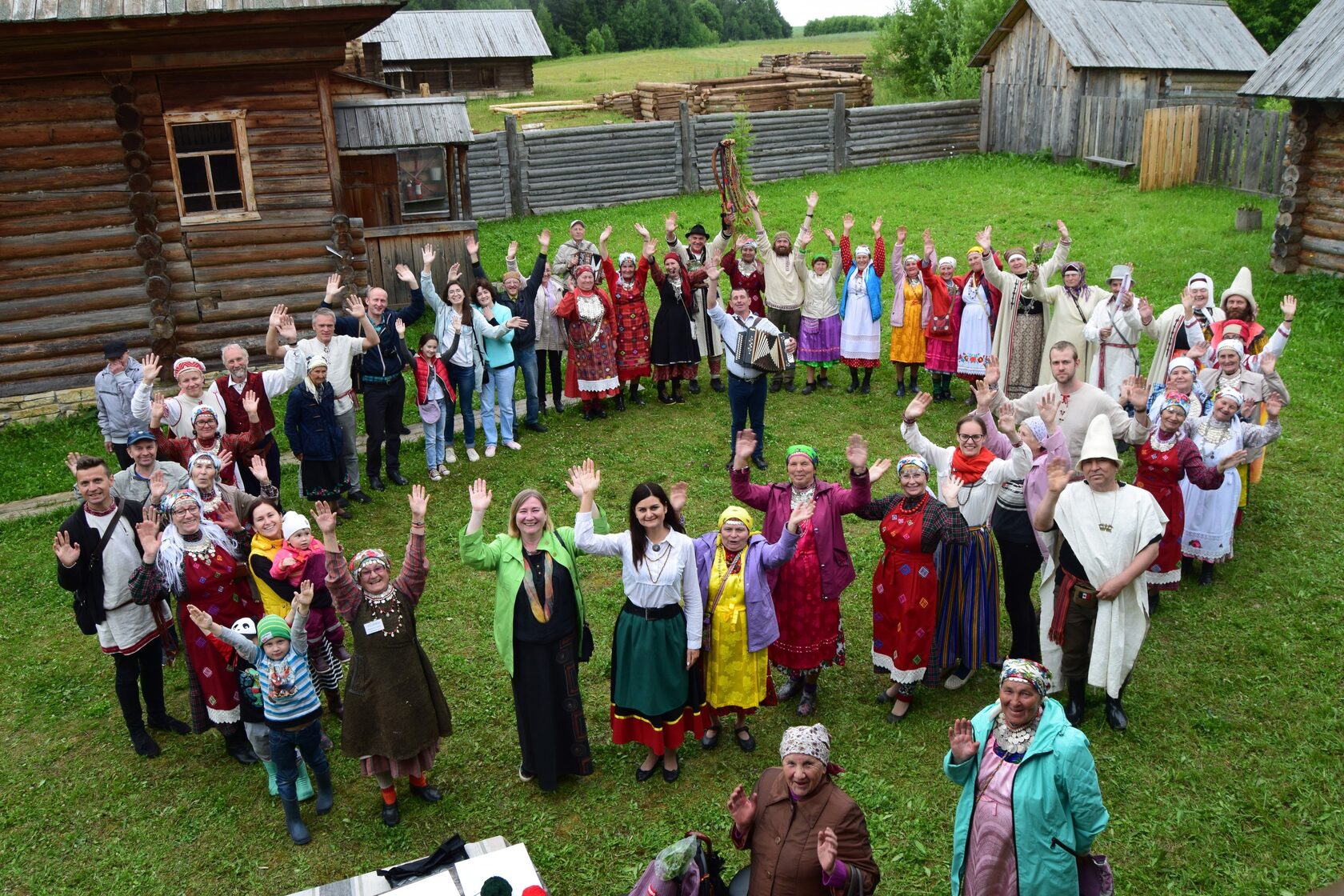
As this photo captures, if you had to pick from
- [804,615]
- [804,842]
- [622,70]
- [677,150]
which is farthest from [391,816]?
[622,70]

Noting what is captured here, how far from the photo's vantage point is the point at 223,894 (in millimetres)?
5559

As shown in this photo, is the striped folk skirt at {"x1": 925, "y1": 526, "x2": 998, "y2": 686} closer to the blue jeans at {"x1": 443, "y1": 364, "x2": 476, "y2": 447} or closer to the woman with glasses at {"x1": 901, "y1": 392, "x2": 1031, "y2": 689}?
the woman with glasses at {"x1": 901, "y1": 392, "x2": 1031, "y2": 689}

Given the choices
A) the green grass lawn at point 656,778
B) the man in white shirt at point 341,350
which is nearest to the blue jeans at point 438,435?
the green grass lawn at point 656,778

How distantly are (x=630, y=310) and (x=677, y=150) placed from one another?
41.8ft

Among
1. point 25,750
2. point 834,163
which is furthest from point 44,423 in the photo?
point 834,163

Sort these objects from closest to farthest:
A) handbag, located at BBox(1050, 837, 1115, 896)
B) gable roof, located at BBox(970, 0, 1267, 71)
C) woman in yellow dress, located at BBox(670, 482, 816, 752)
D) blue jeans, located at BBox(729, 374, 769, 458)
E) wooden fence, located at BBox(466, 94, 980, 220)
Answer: handbag, located at BBox(1050, 837, 1115, 896)
woman in yellow dress, located at BBox(670, 482, 816, 752)
blue jeans, located at BBox(729, 374, 769, 458)
wooden fence, located at BBox(466, 94, 980, 220)
gable roof, located at BBox(970, 0, 1267, 71)

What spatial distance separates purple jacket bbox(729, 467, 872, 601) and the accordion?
331 centimetres

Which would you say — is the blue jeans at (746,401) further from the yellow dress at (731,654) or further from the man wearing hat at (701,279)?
the yellow dress at (731,654)

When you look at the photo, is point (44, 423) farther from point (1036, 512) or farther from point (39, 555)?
point (1036, 512)

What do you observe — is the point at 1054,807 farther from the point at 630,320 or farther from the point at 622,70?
the point at 622,70

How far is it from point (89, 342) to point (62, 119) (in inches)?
102

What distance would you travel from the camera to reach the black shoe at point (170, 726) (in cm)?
691

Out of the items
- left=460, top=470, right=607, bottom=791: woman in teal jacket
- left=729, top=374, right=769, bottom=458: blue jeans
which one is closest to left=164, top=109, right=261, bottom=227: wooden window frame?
left=729, top=374, right=769, bottom=458: blue jeans

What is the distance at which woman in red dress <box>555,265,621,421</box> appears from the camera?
11.4 meters
